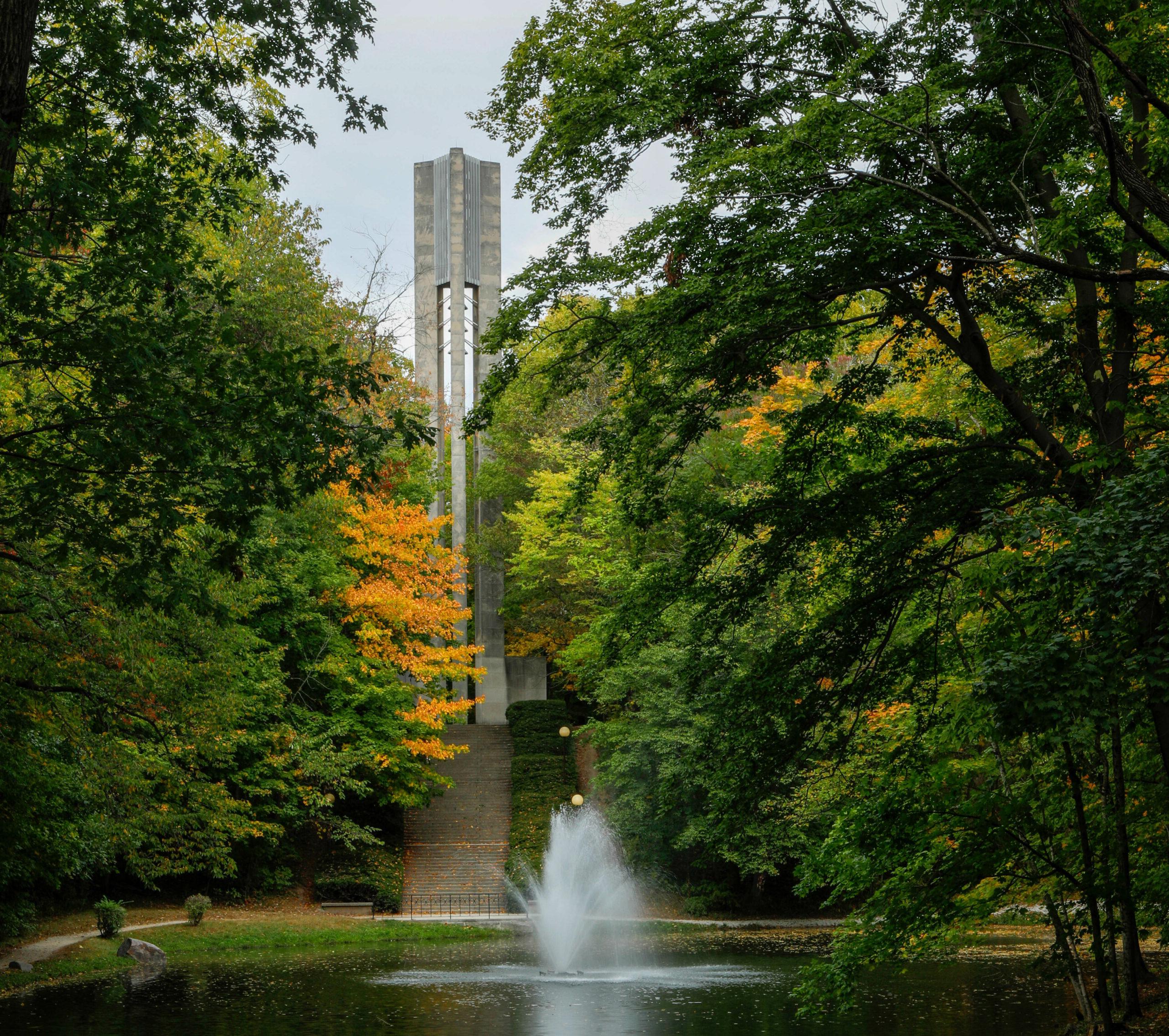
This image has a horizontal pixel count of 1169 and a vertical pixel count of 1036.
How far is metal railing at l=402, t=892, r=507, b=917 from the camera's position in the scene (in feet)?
77.7

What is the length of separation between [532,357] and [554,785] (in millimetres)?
12686

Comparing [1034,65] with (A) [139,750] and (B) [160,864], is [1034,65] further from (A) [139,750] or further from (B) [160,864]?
(B) [160,864]

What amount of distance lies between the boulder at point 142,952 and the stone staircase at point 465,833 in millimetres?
7650

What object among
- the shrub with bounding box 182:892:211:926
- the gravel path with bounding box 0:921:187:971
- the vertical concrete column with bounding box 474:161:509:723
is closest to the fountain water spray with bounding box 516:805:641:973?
the shrub with bounding box 182:892:211:926

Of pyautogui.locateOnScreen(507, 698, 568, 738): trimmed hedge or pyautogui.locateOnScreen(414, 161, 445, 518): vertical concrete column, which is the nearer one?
pyautogui.locateOnScreen(507, 698, 568, 738): trimmed hedge

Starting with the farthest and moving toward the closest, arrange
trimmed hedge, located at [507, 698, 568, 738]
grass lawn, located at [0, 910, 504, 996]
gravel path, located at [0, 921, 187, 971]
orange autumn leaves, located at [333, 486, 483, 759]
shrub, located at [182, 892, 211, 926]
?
trimmed hedge, located at [507, 698, 568, 738]
orange autumn leaves, located at [333, 486, 483, 759]
shrub, located at [182, 892, 211, 926]
grass lawn, located at [0, 910, 504, 996]
gravel path, located at [0, 921, 187, 971]

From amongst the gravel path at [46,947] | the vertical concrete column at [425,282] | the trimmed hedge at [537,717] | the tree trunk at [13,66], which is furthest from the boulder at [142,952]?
the vertical concrete column at [425,282]

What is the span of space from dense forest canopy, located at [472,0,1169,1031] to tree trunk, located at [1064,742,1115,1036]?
40mm

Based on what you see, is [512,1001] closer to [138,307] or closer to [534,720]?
[138,307]

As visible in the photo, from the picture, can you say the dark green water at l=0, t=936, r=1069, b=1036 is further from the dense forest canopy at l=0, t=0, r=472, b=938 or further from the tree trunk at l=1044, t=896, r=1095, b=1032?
the dense forest canopy at l=0, t=0, r=472, b=938

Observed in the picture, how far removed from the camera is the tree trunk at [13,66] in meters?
7.11

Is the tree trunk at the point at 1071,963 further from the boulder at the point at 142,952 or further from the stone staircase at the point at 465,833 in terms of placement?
the stone staircase at the point at 465,833

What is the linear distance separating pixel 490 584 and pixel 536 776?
24.5 feet

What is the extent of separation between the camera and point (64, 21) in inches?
340
